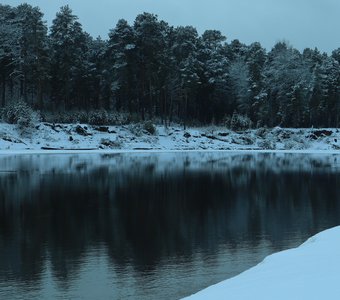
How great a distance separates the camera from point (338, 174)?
3409 centimetres

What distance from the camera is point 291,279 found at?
8.40 metres

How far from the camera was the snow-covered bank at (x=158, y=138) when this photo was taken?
57.2 m

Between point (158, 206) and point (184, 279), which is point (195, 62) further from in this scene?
point (184, 279)

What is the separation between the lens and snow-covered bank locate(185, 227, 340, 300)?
7.47m

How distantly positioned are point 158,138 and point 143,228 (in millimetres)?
48013

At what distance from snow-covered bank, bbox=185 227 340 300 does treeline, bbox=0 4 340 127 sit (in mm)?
58984

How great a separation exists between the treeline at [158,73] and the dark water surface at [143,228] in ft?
134

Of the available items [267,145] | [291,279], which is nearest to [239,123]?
[267,145]

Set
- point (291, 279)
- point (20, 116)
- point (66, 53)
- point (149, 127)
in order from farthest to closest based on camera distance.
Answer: point (66, 53) < point (149, 127) < point (20, 116) < point (291, 279)

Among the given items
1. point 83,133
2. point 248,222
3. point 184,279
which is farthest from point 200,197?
point 83,133

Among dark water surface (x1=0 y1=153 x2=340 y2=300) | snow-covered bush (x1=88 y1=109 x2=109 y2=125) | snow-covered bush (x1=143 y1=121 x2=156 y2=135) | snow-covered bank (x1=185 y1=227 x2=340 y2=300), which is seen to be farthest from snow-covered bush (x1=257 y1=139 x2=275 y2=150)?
snow-covered bank (x1=185 y1=227 x2=340 y2=300)

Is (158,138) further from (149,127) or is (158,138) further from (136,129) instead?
(136,129)

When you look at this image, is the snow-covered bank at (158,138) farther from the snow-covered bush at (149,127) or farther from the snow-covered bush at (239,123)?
the snow-covered bush at (239,123)

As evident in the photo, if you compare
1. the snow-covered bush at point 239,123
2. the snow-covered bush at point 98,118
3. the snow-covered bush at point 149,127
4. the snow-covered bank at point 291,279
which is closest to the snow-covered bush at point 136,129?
the snow-covered bush at point 149,127
